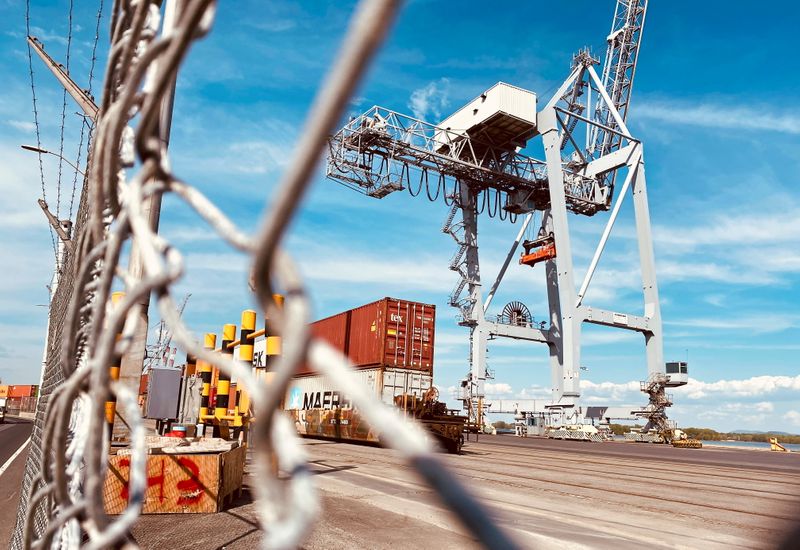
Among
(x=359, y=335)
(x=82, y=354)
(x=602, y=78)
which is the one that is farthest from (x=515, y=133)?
(x=82, y=354)

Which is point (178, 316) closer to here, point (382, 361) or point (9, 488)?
point (9, 488)

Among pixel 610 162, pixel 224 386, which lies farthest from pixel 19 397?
pixel 224 386

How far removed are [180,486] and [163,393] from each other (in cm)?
518

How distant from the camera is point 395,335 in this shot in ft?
61.9

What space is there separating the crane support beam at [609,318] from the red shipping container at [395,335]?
46.0 feet

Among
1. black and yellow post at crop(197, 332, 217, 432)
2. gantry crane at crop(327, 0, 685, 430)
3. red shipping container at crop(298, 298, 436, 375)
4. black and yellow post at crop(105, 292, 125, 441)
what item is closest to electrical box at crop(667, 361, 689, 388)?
gantry crane at crop(327, 0, 685, 430)

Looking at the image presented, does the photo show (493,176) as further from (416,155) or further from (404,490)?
(404,490)

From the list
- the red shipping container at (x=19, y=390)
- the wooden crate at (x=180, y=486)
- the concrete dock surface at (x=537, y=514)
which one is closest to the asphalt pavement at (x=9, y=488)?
the wooden crate at (x=180, y=486)

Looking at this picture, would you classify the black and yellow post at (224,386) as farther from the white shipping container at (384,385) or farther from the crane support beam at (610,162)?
the crane support beam at (610,162)

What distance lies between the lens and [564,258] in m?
30.7

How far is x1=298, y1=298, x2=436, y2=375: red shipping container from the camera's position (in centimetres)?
1867

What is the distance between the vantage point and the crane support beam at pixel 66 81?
436 inches

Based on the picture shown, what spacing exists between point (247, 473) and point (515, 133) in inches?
1099

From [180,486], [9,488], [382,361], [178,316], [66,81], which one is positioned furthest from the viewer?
[382,361]
